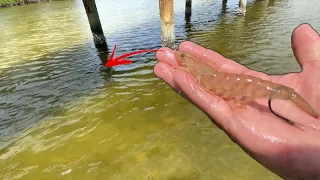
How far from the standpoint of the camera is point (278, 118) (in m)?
2.72

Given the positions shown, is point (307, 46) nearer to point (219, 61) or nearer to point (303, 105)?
point (303, 105)

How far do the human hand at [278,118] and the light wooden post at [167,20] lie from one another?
5473 mm

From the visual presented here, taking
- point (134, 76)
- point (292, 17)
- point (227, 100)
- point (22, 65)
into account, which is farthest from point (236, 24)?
point (227, 100)

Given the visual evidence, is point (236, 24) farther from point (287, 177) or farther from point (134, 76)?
point (287, 177)

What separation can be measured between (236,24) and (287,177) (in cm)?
1457

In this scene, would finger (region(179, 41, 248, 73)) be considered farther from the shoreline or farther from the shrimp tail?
the shoreline

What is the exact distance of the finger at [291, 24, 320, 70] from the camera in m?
2.95

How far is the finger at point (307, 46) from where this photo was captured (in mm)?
2947

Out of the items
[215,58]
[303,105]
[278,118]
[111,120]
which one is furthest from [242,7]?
[278,118]

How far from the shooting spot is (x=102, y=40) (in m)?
12.1

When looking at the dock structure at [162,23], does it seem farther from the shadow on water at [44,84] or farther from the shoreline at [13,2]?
the shoreline at [13,2]

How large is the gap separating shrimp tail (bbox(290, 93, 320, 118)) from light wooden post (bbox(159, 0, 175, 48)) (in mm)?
6546

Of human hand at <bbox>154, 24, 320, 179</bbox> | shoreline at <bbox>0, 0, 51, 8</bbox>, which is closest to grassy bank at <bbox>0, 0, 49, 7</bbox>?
shoreline at <bbox>0, 0, 51, 8</bbox>

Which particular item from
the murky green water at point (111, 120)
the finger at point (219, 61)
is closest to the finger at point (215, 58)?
the finger at point (219, 61)
